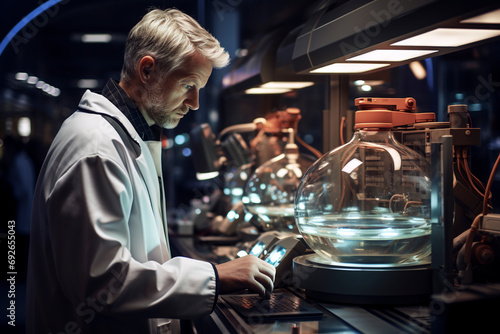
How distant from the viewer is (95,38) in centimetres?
957

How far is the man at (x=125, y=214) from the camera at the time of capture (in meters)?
1.43

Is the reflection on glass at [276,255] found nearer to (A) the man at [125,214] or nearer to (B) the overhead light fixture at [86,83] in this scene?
(A) the man at [125,214]

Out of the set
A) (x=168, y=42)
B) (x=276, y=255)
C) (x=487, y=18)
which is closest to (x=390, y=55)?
(x=487, y=18)

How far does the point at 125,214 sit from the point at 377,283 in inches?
29.9

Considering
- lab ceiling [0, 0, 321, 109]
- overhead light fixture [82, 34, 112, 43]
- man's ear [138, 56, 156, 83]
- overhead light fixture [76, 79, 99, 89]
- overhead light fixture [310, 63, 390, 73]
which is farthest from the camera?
overhead light fixture [76, 79, 99, 89]

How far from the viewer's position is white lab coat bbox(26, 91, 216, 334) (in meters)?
1.42

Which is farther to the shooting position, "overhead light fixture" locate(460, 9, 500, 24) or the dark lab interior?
the dark lab interior

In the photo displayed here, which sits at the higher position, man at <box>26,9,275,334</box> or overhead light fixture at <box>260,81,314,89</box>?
overhead light fixture at <box>260,81,314,89</box>

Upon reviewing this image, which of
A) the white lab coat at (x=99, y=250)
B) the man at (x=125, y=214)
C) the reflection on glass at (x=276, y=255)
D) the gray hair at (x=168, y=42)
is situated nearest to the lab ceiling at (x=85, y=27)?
the gray hair at (x=168, y=42)

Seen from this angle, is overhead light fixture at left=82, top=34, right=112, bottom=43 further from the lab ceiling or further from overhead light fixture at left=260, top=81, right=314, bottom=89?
overhead light fixture at left=260, top=81, right=314, bottom=89

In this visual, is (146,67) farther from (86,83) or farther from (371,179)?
(86,83)

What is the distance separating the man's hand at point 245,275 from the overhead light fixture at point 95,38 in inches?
330

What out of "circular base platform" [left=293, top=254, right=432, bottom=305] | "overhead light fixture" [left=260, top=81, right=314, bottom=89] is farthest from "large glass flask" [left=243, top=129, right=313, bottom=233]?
"circular base platform" [left=293, top=254, right=432, bottom=305]

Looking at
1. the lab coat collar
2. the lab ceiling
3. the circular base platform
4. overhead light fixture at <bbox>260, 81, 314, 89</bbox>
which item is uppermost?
the lab ceiling
